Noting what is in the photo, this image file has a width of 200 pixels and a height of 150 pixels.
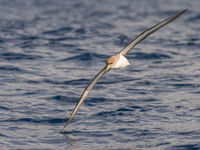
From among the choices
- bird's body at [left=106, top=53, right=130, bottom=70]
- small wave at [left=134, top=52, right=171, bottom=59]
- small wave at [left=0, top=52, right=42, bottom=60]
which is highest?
small wave at [left=0, top=52, right=42, bottom=60]

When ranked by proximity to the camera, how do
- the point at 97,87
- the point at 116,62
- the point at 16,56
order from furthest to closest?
the point at 16,56, the point at 97,87, the point at 116,62

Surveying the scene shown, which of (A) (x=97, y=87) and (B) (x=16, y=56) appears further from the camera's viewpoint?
(B) (x=16, y=56)

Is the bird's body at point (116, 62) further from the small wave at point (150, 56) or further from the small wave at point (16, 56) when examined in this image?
the small wave at point (16, 56)

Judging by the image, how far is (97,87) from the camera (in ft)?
47.5

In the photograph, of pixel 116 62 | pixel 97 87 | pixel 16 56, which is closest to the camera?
pixel 116 62

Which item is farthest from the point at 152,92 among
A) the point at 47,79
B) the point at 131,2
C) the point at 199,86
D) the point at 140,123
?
the point at 131,2

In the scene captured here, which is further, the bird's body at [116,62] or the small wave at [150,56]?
the small wave at [150,56]

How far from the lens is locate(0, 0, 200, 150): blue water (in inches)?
406

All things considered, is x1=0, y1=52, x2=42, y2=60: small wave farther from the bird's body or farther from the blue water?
the bird's body

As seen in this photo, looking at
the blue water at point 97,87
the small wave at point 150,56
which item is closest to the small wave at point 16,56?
the blue water at point 97,87

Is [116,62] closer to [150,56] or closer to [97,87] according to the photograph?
[97,87]

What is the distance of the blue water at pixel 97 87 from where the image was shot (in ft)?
33.8

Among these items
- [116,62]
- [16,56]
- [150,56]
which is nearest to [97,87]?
[116,62]

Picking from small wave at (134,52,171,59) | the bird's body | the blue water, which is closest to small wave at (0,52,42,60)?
the blue water
